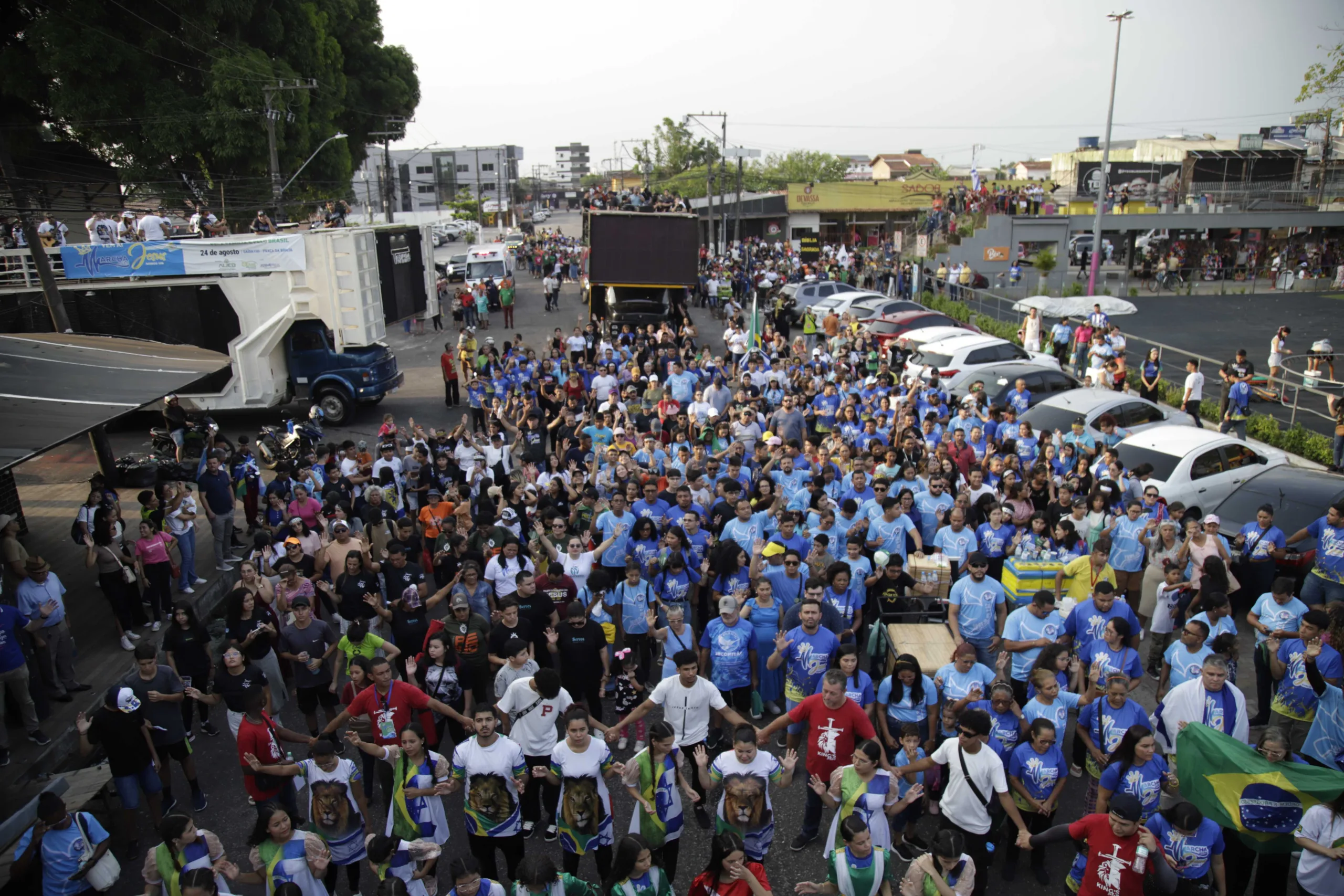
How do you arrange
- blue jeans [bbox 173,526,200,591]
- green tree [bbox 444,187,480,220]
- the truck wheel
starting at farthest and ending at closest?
green tree [bbox 444,187,480,220], the truck wheel, blue jeans [bbox 173,526,200,591]

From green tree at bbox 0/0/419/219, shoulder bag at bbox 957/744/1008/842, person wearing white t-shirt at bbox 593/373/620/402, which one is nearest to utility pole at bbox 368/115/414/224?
green tree at bbox 0/0/419/219

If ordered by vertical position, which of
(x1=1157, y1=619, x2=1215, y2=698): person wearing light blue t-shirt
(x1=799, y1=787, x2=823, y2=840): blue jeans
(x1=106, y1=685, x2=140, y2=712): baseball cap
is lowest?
(x1=799, y1=787, x2=823, y2=840): blue jeans

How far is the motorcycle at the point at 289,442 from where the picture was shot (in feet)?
42.5

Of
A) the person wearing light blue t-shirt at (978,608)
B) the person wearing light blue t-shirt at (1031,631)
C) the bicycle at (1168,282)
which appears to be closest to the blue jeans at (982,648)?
the person wearing light blue t-shirt at (978,608)

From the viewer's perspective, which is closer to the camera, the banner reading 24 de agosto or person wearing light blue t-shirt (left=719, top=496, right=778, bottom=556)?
person wearing light blue t-shirt (left=719, top=496, right=778, bottom=556)

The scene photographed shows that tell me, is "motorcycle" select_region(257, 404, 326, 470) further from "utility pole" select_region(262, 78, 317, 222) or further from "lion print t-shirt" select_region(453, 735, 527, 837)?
"utility pole" select_region(262, 78, 317, 222)

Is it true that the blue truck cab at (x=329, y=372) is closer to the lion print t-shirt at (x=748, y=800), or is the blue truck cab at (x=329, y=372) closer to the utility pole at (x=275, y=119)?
the utility pole at (x=275, y=119)

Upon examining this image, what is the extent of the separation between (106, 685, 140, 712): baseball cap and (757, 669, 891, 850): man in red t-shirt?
4365 millimetres

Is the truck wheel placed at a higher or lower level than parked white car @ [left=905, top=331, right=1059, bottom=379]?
lower

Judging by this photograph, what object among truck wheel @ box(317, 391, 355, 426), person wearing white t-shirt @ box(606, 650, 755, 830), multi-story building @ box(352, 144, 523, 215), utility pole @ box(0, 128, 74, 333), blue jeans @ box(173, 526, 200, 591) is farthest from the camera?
multi-story building @ box(352, 144, 523, 215)

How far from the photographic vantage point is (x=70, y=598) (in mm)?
10438

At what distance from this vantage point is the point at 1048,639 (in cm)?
652

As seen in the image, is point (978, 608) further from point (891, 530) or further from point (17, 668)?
point (17, 668)

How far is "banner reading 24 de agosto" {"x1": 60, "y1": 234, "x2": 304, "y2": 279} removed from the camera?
1697 centimetres
